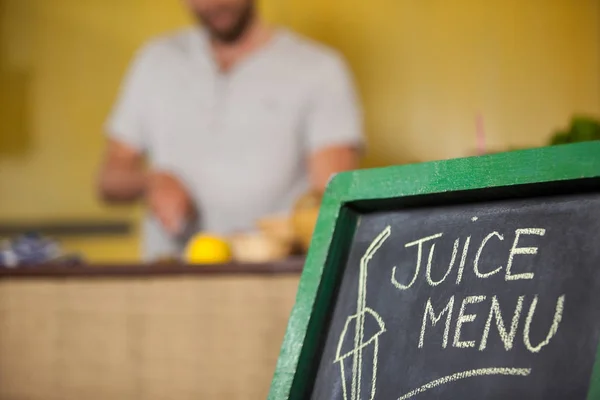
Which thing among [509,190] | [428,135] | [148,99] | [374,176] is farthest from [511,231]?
[428,135]

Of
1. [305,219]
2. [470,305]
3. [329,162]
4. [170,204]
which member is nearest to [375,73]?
[329,162]

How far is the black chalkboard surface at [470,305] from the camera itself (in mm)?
553

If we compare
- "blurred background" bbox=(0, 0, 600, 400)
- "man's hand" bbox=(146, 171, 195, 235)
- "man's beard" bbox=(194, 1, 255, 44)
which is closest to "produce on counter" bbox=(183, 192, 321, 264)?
"man's hand" bbox=(146, 171, 195, 235)

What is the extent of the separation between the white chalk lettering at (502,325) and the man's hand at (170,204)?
1786 millimetres

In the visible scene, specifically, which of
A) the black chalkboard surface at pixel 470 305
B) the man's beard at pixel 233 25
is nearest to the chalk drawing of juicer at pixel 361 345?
the black chalkboard surface at pixel 470 305

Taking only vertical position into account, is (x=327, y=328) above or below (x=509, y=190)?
below

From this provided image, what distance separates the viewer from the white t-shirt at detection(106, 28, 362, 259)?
9.49ft

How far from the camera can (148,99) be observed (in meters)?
3.08

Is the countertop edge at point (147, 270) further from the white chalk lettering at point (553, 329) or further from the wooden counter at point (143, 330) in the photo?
the white chalk lettering at point (553, 329)

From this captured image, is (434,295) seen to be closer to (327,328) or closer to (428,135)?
(327,328)

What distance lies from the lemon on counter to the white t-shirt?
1104 millimetres

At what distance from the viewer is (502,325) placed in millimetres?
591

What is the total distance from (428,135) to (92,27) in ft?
5.44

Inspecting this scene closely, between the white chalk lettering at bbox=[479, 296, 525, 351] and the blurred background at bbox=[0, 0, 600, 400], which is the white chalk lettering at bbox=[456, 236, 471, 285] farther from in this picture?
the blurred background at bbox=[0, 0, 600, 400]
